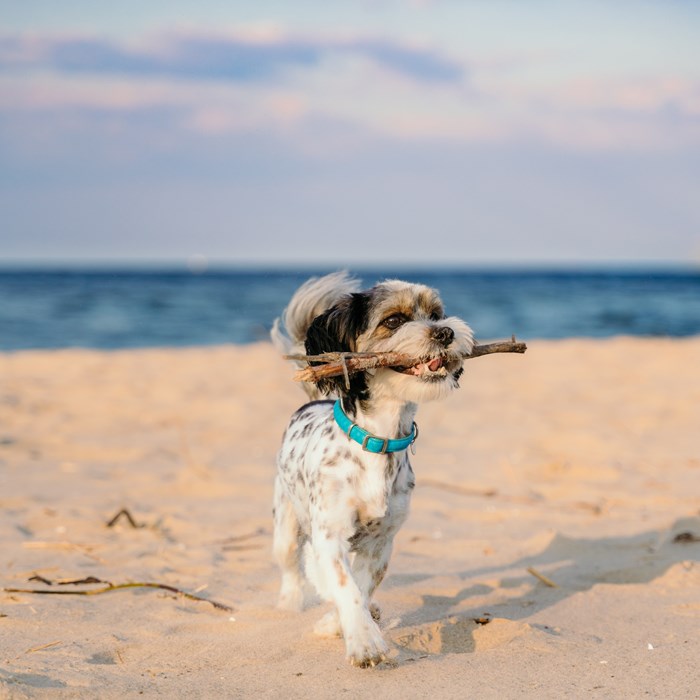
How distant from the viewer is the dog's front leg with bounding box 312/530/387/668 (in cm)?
355

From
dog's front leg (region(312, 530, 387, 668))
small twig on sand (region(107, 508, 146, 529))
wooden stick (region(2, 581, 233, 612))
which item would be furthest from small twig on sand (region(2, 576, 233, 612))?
small twig on sand (region(107, 508, 146, 529))

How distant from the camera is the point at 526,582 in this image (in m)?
4.99

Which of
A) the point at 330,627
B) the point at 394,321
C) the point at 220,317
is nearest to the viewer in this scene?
the point at 330,627

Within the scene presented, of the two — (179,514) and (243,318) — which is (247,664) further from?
(243,318)

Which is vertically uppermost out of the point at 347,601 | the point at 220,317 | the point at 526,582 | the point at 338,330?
the point at 338,330

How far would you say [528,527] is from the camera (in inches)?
245

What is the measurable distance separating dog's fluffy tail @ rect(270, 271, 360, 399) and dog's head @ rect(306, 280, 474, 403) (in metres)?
0.42

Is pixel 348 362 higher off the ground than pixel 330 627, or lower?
higher

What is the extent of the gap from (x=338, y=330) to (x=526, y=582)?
75.5 inches

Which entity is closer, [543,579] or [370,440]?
[370,440]

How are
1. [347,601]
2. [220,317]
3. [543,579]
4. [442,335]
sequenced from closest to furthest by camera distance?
[347,601], [442,335], [543,579], [220,317]

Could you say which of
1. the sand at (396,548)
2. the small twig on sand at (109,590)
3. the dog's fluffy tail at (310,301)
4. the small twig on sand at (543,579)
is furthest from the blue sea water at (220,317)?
the small twig on sand at (109,590)

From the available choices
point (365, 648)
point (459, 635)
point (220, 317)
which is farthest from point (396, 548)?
point (220, 317)

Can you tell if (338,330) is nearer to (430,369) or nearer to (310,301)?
(430,369)
